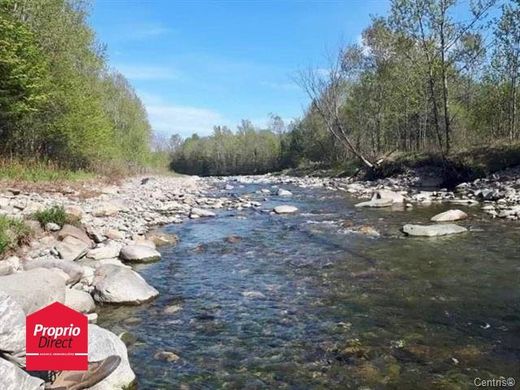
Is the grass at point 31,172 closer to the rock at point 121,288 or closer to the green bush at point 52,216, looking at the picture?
the green bush at point 52,216

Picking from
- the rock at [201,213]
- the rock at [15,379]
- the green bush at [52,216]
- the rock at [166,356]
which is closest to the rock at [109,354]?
the rock at [166,356]

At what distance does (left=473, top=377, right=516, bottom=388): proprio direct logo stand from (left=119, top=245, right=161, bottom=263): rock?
8.24 metres

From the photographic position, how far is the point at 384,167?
37062 millimetres

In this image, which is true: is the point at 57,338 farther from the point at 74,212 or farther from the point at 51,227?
the point at 74,212

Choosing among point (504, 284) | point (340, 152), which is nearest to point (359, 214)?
point (504, 284)

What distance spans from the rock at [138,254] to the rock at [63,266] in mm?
2327

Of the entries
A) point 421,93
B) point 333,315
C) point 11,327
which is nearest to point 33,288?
point 11,327

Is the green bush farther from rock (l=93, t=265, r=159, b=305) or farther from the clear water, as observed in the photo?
rock (l=93, t=265, r=159, b=305)

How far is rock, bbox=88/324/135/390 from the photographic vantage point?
491cm

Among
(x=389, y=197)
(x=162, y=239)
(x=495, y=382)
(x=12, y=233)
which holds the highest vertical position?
(x=12, y=233)

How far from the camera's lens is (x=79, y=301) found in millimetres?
7605

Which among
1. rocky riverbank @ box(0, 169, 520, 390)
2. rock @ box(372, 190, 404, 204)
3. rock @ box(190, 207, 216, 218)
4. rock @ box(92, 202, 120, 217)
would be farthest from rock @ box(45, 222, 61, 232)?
rock @ box(372, 190, 404, 204)

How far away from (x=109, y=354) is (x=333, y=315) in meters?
3.78

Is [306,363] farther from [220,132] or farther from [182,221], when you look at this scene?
Answer: [220,132]
